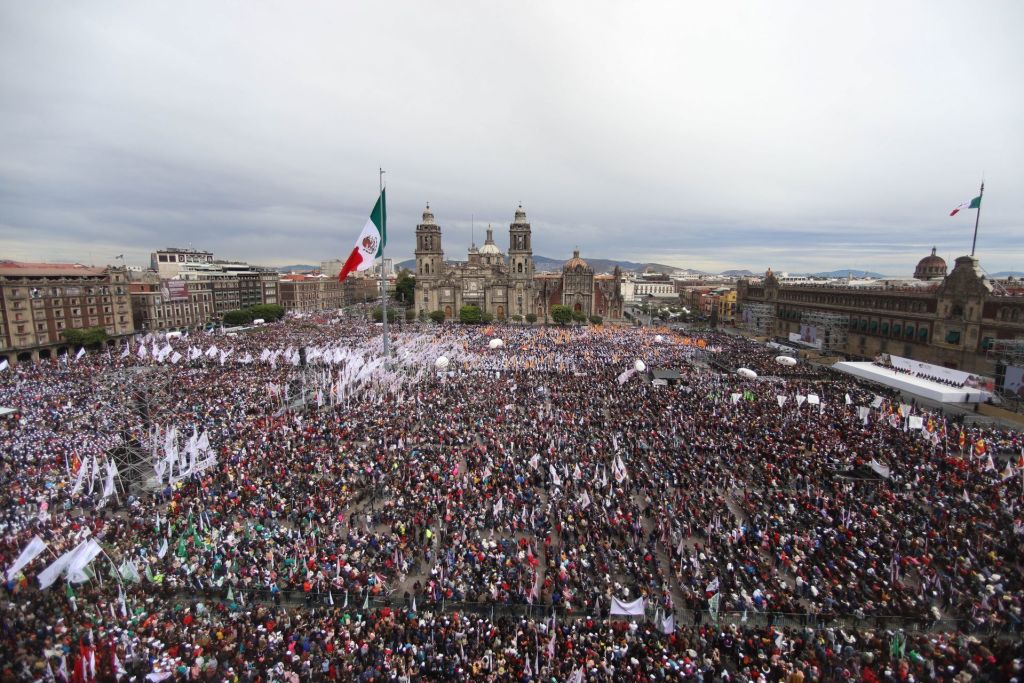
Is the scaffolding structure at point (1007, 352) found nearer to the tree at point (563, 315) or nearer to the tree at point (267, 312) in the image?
the tree at point (563, 315)

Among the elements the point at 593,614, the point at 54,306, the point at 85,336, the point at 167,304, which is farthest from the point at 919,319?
the point at 167,304

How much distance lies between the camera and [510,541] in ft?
48.9

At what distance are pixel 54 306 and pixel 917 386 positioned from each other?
267 feet

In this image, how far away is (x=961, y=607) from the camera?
39.6ft

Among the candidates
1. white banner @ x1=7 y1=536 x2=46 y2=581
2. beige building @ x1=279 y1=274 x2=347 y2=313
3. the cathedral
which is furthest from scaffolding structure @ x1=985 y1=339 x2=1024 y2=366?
beige building @ x1=279 y1=274 x2=347 y2=313

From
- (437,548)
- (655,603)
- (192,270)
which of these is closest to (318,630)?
(437,548)

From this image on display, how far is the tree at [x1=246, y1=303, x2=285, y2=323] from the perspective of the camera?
82062 mm

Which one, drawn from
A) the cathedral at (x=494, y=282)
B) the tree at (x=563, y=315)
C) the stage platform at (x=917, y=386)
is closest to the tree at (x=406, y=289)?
the cathedral at (x=494, y=282)

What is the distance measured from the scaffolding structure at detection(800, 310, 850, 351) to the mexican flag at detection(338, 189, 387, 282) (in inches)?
1922

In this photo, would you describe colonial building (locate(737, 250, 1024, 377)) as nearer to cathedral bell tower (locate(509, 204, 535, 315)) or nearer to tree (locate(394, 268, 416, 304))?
cathedral bell tower (locate(509, 204, 535, 315))

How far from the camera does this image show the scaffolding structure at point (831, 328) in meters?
54.0

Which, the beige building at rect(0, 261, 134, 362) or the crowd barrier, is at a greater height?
the beige building at rect(0, 261, 134, 362)

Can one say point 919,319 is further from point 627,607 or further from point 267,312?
point 267,312

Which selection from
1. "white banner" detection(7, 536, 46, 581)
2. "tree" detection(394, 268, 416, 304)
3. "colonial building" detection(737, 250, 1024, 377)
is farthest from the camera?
"tree" detection(394, 268, 416, 304)
